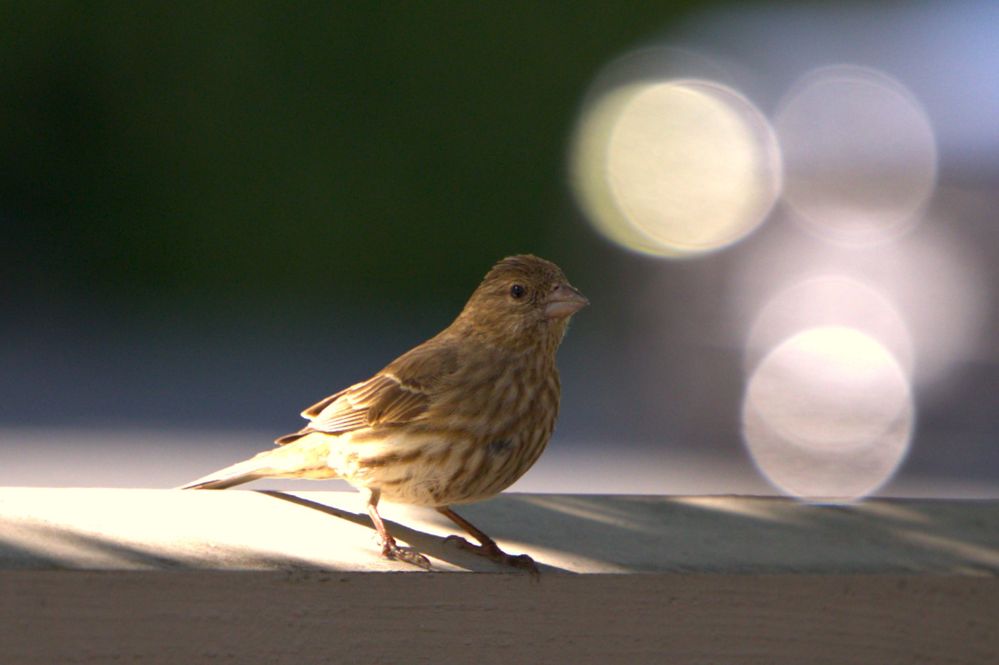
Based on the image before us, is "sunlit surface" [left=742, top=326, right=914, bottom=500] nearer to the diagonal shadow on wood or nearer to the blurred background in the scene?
the blurred background

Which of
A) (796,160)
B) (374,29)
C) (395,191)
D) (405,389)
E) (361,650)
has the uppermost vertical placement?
(374,29)

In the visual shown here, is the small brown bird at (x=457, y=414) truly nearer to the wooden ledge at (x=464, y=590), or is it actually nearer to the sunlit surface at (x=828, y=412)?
the wooden ledge at (x=464, y=590)

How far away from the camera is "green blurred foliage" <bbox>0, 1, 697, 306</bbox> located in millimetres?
16125

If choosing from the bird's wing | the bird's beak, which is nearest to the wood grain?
the bird's wing

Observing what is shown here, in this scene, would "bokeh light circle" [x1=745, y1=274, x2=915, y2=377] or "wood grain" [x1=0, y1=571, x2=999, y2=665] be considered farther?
"bokeh light circle" [x1=745, y1=274, x2=915, y2=377]

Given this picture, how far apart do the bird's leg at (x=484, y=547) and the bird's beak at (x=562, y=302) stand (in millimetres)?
581

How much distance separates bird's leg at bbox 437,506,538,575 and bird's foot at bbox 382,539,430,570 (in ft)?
0.43

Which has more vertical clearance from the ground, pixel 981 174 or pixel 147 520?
pixel 981 174

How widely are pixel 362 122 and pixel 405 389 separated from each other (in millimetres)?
13266

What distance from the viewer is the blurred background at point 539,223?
966 centimetres

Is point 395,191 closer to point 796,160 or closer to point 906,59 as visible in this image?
point 906,59

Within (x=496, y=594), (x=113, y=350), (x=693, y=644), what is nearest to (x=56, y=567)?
(x=496, y=594)

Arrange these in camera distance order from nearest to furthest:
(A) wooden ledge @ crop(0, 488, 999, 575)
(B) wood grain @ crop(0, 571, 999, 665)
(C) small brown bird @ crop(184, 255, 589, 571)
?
(B) wood grain @ crop(0, 571, 999, 665) → (A) wooden ledge @ crop(0, 488, 999, 575) → (C) small brown bird @ crop(184, 255, 589, 571)

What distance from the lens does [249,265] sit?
16.4 meters
